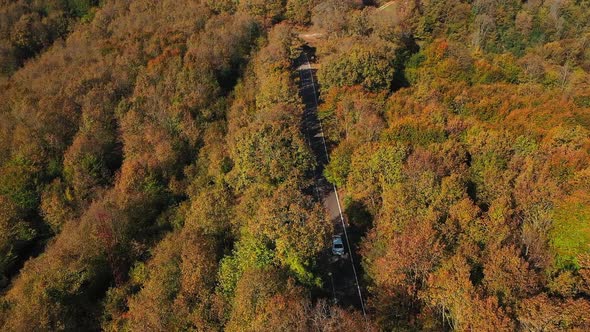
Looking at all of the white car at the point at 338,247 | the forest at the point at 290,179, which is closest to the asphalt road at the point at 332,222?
the white car at the point at 338,247

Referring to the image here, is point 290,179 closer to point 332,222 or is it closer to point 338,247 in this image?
point 332,222

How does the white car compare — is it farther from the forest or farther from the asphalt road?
the forest

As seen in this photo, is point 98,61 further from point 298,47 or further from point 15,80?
point 298,47

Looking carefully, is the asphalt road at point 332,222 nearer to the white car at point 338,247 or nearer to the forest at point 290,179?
the white car at point 338,247

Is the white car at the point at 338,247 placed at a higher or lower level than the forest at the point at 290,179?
lower

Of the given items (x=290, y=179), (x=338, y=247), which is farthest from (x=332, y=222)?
(x=290, y=179)

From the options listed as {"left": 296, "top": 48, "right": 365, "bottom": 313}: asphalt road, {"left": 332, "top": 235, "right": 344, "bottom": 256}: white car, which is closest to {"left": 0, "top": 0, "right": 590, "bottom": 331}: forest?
{"left": 296, "top": 48, "right": 365, "bottom": 313}: asphalt road
